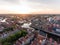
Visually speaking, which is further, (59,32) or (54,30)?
(54,30)

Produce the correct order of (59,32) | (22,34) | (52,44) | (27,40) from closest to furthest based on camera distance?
(52,44)
(27,40)
(22,34)
(59,32)

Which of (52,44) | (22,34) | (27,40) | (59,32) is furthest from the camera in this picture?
(59,32)

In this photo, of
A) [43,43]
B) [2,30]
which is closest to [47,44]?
[43,43]

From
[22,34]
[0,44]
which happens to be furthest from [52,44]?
[22,34]

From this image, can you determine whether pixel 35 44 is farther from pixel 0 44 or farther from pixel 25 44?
pixel 0 44

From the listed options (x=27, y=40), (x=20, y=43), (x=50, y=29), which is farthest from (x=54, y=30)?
(x=20, y=43)

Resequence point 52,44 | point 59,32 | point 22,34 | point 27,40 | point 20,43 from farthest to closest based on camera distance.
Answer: point 59,32
point 22,34
point 27,40
point 20,43
point 52,44

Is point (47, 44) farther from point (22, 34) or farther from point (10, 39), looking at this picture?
point (22, 34)

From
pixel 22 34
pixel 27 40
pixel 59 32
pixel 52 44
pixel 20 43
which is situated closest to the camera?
pixel 52 44

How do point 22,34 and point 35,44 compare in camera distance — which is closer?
point 35,44
